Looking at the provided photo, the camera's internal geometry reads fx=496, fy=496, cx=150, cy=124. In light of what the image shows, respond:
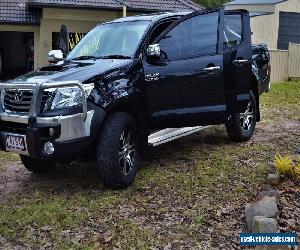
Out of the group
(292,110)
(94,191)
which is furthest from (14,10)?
(94,191)

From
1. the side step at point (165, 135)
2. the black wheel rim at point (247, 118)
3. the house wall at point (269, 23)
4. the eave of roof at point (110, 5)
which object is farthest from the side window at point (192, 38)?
the house wall at point (269, 23)

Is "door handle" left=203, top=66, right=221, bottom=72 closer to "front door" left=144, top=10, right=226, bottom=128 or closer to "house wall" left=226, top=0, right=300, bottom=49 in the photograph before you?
"front door" left=144, top=10, right=226, bottom=128

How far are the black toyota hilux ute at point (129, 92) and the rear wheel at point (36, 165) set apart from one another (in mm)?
12

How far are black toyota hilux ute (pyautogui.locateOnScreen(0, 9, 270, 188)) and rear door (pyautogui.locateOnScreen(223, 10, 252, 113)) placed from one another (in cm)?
1

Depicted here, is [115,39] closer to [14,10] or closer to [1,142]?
[1,142]

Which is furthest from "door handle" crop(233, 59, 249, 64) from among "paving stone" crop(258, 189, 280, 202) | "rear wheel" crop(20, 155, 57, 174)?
"rear wheel" crop(20, 155, 57, 174)

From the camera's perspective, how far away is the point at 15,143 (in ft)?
16.8

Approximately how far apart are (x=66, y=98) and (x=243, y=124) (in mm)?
3428

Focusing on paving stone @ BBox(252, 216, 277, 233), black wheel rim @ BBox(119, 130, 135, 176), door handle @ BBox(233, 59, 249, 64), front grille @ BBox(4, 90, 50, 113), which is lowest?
paving stone @ BBox(252, 216, 277, 233)

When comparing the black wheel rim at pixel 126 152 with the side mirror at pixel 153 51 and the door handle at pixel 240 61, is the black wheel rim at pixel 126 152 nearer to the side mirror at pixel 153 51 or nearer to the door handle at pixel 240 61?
the side mirror at pixel 153 51

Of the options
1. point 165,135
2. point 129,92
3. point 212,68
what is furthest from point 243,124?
point 129,92

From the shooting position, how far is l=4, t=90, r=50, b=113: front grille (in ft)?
16.5

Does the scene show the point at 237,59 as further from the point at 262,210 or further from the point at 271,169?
the point at 262,210

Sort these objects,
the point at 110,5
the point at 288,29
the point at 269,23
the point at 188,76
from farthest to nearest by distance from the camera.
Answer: the point at 288,29 < the point at 269,23 < the point at 110,5 < the point at 188,76
